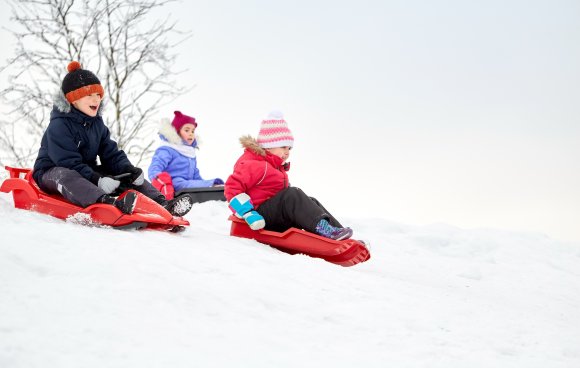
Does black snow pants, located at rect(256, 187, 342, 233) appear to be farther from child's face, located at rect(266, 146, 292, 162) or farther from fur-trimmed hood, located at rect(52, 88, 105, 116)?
fur-trimmed hood, located at rect(52, 88, 105, 116)

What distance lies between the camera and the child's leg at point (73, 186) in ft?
13.2

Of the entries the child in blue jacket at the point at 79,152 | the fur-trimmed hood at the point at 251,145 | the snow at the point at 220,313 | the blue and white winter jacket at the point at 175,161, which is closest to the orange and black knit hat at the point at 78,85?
the child in blue jacket at the point at 79,152

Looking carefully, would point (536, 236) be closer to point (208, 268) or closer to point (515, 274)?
point (515, 274)

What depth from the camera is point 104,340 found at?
6.67 ft

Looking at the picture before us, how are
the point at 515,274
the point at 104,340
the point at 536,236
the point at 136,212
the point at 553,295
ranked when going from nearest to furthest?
1. the point at 104,340
2. the point at 136,212
3. the point at 553,295
4. the point at 515,274
5. the point at 536,236

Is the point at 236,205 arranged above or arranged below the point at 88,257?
above

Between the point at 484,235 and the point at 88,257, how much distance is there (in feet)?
20.0

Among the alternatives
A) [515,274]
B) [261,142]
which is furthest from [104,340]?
[515,274]

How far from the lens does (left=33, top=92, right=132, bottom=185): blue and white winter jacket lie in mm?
4258

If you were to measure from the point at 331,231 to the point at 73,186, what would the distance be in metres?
1.88


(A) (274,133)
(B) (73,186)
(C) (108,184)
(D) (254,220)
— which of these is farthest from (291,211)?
(B) (73,186)

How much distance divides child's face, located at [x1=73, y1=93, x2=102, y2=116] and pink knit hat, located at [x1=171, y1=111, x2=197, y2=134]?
369 centimetres

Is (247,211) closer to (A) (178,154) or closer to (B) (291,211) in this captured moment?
(B) (291,211)

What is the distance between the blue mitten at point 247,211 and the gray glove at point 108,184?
89 cm
